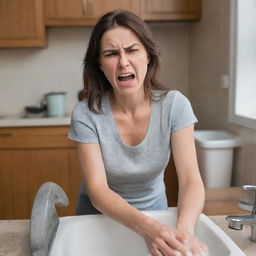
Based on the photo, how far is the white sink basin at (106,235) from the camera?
0.81 m

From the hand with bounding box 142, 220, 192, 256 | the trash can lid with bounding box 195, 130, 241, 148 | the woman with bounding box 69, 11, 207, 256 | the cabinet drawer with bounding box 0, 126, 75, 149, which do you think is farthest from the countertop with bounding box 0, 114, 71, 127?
the hand with bounding box 142, 220, 192, 256

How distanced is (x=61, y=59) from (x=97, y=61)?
2095mm

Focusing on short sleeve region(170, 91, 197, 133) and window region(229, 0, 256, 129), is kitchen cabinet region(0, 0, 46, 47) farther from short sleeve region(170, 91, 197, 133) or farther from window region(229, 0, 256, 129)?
short sleeve region(170, 91, 197, 133)

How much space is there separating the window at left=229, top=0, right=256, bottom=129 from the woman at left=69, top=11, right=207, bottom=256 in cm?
101

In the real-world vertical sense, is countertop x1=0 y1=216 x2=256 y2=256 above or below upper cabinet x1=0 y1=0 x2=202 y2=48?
below

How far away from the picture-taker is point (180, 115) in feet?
3.48

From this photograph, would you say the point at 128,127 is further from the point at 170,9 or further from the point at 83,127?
the point at 170,9

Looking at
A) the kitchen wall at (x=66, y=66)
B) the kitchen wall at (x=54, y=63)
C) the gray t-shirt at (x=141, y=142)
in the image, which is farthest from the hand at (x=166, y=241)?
the kitchen wall at (x=54, y=63)

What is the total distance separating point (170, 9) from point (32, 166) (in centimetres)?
160

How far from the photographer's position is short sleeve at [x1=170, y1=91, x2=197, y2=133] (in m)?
1.05

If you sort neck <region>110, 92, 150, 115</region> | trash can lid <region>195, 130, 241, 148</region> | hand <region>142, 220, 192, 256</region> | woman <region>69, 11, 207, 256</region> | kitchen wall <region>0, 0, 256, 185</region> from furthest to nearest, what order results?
1. kitchen wall <region>0, 0, 256, 185</region>
2. trash can lid <region>195, 130, 241, 148</region>
3. neck <region>110, 92, 150, 115</region>
4. woman <region>69, 11, 207, 256</region>
5. hand <region>142, 220, 192, 256</region>

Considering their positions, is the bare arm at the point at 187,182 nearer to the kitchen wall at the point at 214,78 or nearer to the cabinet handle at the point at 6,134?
the kitchen wall at the point at 214,78

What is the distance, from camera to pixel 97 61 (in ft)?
3.59

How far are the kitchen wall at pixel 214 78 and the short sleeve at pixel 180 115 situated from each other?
0.90 m
